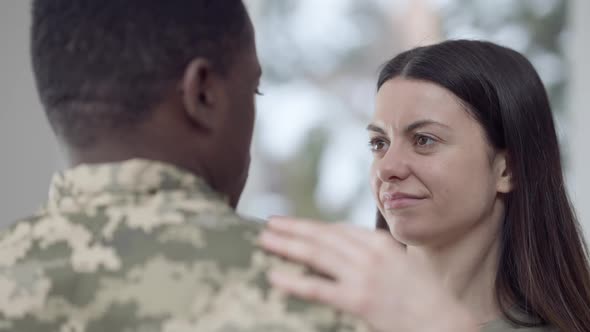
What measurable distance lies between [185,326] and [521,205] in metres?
1.13

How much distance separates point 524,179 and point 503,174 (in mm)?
45

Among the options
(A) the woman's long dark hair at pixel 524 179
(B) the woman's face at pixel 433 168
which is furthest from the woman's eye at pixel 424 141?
(A) the woman's long dark hair at pixel 524 179

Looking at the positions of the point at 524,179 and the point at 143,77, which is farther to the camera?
the point at 524,179

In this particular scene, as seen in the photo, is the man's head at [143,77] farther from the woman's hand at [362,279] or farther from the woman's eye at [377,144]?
the woman's eye at [377,144]

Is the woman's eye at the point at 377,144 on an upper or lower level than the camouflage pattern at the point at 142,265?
upper

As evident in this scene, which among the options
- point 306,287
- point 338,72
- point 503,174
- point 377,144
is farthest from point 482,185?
point 338,72

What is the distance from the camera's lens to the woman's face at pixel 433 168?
1.71m

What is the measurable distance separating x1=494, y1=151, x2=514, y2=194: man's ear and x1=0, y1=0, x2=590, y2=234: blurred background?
1.83 m

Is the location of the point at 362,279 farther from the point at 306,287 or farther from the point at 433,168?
the point at 433,168

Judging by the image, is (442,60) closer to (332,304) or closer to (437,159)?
(437,159)

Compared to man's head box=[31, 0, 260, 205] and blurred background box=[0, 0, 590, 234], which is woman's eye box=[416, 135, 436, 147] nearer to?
man's head box=[31, 0, 260, 205]

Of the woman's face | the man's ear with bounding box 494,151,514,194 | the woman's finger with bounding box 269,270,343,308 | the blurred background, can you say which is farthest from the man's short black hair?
the blurred background

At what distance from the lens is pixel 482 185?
174 centimetres

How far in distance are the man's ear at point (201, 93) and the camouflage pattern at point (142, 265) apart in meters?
0.06
